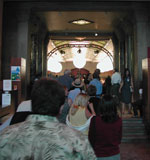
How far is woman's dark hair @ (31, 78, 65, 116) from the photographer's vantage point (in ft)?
3.76

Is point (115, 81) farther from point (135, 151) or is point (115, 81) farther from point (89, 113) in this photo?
point (89, 113)

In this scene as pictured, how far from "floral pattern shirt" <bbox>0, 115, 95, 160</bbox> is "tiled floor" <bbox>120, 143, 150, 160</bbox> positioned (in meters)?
3.50

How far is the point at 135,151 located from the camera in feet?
15.6

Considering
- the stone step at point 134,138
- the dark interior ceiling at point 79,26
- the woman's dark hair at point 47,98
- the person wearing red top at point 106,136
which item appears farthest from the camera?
the dark interior ceiling at point 79,26

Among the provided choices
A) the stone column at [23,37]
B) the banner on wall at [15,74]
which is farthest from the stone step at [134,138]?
the stone column at [23,37]

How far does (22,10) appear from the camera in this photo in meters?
8.44

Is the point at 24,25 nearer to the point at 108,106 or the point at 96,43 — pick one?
the point at 108,106

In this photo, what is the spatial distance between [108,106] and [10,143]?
4.26 ft

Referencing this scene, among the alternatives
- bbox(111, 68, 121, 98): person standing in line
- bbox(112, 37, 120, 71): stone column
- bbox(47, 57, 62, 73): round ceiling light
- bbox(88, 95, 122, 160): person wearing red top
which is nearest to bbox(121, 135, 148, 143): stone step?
bbox(111, 68, 121, 98): person standing in line

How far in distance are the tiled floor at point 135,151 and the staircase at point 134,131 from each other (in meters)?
0.33

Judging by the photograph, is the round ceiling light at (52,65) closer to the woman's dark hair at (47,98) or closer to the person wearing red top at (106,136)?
the person wearing red top at (106,136)

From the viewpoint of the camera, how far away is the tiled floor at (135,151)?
14.2ft

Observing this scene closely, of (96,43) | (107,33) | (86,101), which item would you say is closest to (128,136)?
(86,101)

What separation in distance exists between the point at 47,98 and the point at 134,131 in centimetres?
532
